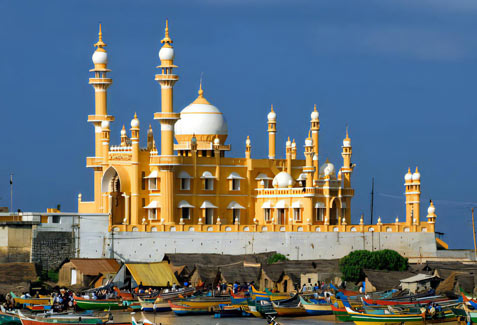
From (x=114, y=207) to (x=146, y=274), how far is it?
38.7 ft

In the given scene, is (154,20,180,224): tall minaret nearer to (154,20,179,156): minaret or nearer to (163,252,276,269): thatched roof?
(154,20,179,156): minaret

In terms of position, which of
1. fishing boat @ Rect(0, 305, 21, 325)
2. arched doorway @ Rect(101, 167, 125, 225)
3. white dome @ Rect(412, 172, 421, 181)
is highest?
white dome @ Rect(412, 172, 421, 181)

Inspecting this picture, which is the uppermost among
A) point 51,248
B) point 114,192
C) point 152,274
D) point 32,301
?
point 114,192

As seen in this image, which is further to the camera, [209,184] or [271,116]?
[271,116]

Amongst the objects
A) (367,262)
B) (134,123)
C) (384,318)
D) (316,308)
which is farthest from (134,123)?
(384,318)

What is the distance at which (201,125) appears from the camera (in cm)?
9712

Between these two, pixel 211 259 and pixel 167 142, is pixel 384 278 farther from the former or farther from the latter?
pixel 167 142

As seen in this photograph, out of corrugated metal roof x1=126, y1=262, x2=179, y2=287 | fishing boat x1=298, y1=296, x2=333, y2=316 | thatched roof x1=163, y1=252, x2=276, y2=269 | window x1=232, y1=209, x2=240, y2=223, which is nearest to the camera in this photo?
fishing boat x1=298, y1=296, x2=333, y2=316

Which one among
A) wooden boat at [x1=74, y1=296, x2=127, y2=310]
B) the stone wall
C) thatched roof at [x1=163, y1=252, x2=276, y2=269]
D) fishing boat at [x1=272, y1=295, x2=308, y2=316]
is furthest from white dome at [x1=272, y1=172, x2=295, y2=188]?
fishing boat at [x1=272, y1=295, x2=308, y2=316]

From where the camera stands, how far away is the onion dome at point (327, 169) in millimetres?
94750

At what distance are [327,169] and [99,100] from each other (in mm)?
16252

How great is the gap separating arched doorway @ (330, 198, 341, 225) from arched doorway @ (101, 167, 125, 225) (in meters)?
14.0

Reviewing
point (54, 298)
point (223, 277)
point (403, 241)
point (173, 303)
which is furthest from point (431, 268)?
point (54, 298)

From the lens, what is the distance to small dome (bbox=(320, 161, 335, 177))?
94750mm
